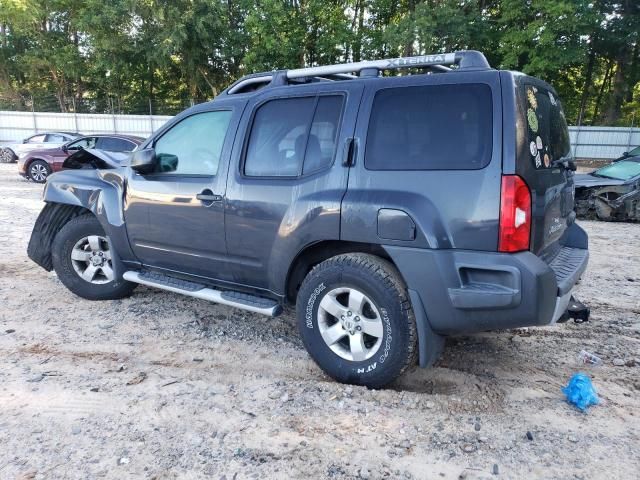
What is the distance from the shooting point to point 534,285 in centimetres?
261

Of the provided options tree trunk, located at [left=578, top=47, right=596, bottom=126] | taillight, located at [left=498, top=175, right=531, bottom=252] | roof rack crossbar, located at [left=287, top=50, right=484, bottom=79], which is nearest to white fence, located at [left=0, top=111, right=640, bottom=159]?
tree trunk, located at [left=578, top=47, right=596, bottom=126]

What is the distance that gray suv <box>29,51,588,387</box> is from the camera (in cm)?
270

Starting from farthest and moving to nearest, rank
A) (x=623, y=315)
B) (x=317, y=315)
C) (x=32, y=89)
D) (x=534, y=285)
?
(x=32, y=89) → (x=623, y=315) → (x=317, y=315) → (x=534, y=285)

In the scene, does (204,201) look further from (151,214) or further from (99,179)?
(99,179)

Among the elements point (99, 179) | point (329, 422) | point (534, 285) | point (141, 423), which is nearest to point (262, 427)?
point (329, 422)

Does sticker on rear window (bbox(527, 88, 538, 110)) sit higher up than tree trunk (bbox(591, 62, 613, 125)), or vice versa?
tree trunk (bbox(591, 62, 613, 125))

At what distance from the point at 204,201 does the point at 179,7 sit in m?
24.2

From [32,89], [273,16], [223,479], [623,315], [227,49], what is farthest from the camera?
[32,89]

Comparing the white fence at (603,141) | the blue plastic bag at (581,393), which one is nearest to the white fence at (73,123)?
the white fence at (603,141)

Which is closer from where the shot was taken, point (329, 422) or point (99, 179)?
point (329, 422)

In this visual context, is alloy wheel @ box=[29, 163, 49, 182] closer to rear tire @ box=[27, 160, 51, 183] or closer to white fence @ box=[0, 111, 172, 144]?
rear tire @ box=[27, 160, 51, 183]

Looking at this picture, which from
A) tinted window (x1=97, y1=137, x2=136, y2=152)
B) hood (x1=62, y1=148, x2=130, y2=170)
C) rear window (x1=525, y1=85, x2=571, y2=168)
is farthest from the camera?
tinted window (x1=97, y1=137, x2=136, y2=152)

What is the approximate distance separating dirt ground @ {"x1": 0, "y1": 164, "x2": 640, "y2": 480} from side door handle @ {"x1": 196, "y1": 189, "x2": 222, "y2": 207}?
1.13 metres

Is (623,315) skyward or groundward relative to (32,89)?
groundward
